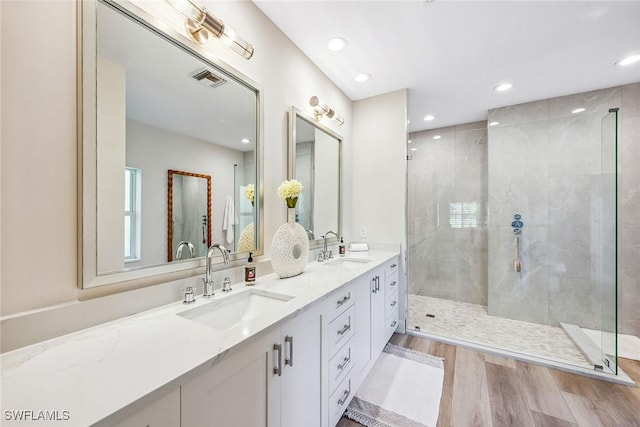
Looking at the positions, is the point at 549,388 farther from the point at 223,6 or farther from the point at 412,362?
the point at 223,6

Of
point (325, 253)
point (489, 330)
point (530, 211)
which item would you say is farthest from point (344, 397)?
point (530, 211)

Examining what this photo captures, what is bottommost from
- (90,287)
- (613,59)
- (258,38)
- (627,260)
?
(627,260)

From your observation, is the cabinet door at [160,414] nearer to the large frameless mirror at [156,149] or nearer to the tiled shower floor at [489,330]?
the large frameless mirror at [156,149]

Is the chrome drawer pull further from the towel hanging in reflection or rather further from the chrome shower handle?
the chrome shower handle

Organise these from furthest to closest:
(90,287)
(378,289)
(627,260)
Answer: (627,260) → (378,289) → (90,287)

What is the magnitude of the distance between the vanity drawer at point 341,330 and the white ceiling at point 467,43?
189 centimetres

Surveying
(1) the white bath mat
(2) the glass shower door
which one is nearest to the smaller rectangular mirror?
(1) the white bath mat

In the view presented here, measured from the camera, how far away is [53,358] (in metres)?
0.69

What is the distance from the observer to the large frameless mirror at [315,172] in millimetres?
1962

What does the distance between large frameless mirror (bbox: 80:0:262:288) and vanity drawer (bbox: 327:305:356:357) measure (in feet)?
2.07

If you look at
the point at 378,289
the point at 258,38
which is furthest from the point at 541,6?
the point at 378,289

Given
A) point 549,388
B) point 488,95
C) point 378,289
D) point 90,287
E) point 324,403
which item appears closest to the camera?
point 90,287

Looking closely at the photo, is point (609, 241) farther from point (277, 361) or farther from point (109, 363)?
point (109, 363)

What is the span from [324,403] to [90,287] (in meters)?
1.12
